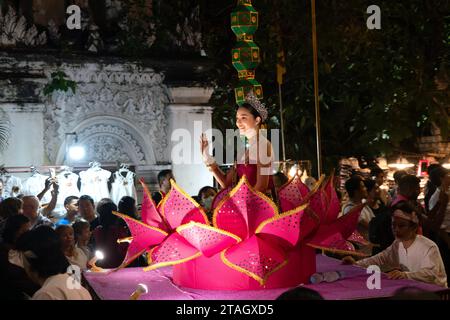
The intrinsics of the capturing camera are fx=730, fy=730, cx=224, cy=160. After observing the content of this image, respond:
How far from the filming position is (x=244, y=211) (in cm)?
539

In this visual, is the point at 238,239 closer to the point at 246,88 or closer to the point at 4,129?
the point at 246,88

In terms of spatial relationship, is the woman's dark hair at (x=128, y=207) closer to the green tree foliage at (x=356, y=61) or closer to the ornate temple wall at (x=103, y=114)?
the ornate temple wall at (x=103, y=114)

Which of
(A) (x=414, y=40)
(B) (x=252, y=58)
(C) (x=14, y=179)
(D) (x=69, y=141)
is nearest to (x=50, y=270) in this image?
(B) (x=252, y=58)

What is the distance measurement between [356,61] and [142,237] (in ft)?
38.1

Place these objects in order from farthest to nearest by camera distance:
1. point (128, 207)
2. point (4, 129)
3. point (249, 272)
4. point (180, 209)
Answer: point (4, 129), point (128, 207), point (180, 209), point (249, 272)

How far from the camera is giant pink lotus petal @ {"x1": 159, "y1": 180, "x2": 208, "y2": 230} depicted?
18.1ft

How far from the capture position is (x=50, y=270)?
15.4 ft

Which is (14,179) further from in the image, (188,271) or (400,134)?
(400,134)

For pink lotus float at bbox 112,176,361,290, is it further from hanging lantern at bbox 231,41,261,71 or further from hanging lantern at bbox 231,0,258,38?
hanging lantern at bbox 231,0,258,38

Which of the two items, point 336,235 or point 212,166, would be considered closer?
point 336,235

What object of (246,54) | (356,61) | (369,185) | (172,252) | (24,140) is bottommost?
(172,252)

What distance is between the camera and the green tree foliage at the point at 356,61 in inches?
560

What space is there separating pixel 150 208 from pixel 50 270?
1366mm

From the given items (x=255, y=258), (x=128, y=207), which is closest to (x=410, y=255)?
(x=255, y=258)
